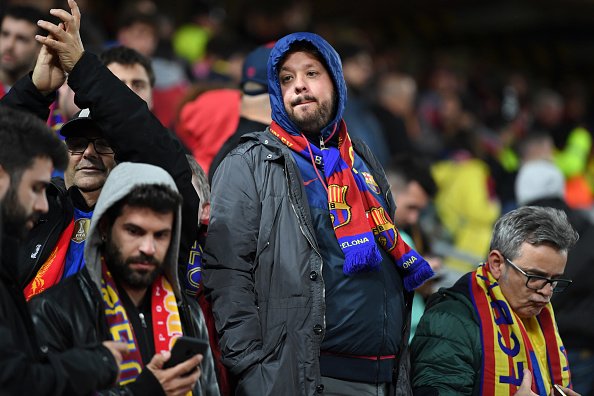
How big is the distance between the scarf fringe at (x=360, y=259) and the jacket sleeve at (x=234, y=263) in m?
0.38

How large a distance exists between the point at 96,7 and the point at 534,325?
821 centimetres

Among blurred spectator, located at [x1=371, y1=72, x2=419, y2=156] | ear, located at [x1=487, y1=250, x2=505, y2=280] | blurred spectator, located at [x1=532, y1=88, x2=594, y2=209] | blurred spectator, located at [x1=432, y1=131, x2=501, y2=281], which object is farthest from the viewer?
blurred spectator, located at [x1=532, y1=88, x2=594, y2=209]

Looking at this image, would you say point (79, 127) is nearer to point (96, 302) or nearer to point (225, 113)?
point (96, 302)

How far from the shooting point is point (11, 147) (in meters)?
3.45

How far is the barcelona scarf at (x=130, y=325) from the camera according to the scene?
365cm

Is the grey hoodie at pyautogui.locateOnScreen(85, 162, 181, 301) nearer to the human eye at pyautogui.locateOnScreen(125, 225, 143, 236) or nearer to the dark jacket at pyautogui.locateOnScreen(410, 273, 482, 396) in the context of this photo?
the human eye at pyautogui.locateOnScreen(125, 225, 143, 236)

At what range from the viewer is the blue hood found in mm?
4738

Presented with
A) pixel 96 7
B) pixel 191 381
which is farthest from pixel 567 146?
pixel 191 381

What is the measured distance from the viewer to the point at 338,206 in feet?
14.8

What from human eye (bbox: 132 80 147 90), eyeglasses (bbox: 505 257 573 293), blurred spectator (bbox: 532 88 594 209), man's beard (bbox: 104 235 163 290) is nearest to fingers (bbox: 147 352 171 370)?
man's beard (bbox: 104 235 163 290)

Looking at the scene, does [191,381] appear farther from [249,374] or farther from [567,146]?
[567,146]

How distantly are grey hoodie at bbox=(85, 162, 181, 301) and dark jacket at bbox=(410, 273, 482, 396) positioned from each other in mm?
1458

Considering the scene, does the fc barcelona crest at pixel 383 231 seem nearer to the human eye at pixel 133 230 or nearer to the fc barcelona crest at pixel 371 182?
the fc barcelona crest at pixel 371 182

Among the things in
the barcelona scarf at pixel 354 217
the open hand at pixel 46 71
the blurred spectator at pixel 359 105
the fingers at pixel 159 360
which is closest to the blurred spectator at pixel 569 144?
the blurred spectator at pixel 359 105
